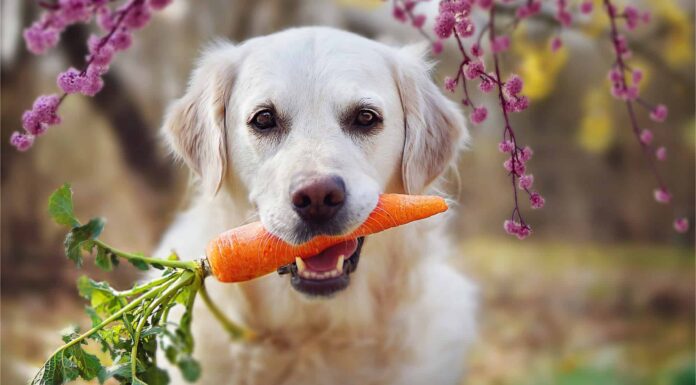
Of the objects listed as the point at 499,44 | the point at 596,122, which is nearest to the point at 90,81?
the point at 499,44

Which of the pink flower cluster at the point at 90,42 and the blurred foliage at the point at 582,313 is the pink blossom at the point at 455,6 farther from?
the blurred foliage at the point at 582,313

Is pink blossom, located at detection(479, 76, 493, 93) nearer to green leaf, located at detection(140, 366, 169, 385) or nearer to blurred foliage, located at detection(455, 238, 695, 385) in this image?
green leaf, located at detection(140, 366, 169, 385)

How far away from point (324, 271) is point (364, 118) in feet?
1.43

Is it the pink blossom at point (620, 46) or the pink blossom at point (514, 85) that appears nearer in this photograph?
the pink blossom at point (514, 85)

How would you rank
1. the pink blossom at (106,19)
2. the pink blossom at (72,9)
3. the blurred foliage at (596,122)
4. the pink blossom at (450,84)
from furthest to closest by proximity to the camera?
the blurred foliage at (596,122), the pink blossom at (450,84), the pink blossom at (106,19), the pink blossom at (72,9)

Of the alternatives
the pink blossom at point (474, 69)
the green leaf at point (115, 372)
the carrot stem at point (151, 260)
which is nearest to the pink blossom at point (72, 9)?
the carrot stem at point (151, 260)

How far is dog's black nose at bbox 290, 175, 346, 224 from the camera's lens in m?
1.66

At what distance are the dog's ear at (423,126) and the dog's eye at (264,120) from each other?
408mm

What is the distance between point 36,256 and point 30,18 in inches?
56.1

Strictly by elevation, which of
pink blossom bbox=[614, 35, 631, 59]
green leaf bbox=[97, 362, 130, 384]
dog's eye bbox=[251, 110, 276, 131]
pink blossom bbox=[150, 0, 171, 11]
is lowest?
green leaf bbox=[97, 362, 130, 384]

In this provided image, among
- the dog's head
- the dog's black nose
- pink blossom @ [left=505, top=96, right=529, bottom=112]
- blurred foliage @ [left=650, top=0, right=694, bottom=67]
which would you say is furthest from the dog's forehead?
blurred foliage @ [left=650, top=0, right=694, bottom=67]

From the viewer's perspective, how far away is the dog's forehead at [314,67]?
1.89 meters

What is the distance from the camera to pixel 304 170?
5.59 ft

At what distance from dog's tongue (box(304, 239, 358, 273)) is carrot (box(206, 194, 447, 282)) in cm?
7
